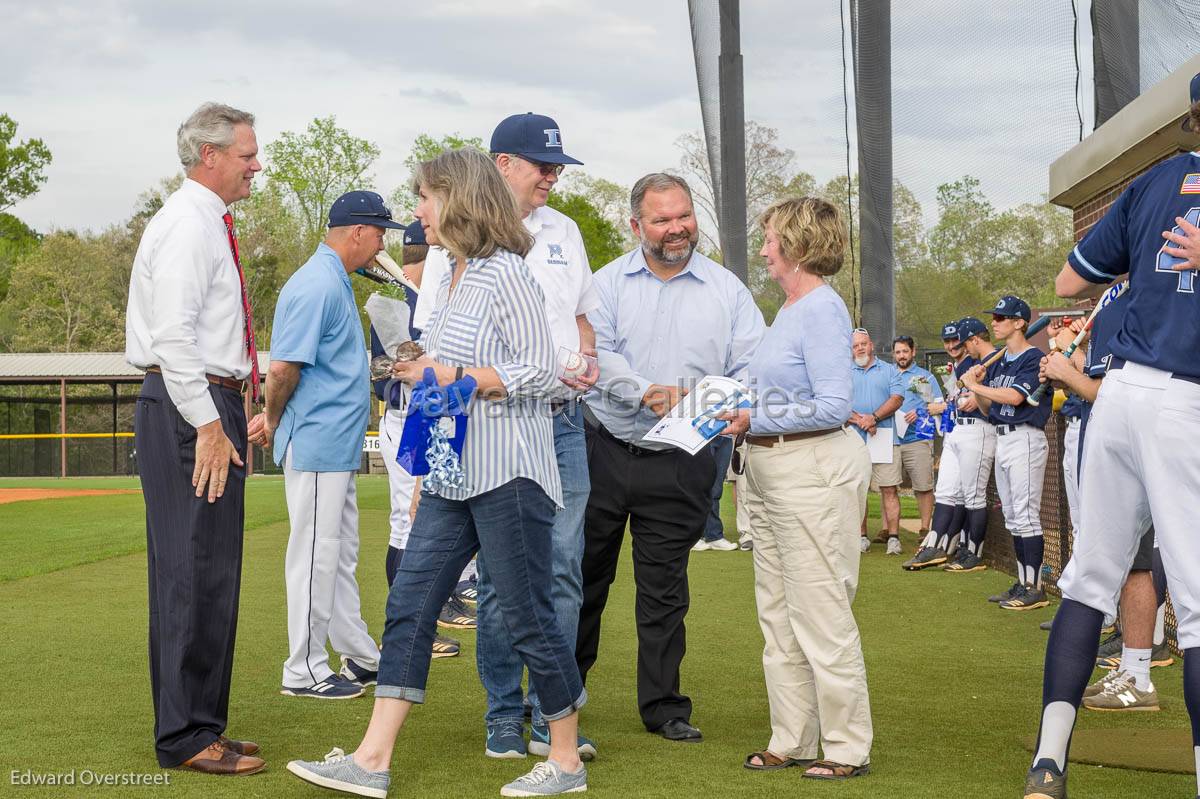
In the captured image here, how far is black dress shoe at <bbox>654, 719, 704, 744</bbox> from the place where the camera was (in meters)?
4.76

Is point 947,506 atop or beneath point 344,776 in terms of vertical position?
atop

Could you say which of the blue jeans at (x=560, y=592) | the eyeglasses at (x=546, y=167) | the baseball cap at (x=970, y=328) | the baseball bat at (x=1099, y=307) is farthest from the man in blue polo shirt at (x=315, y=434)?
the baseball cap at (x=970, y=328)

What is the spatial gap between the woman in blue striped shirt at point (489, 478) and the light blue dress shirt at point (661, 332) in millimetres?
1048

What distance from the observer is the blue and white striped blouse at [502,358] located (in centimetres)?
378

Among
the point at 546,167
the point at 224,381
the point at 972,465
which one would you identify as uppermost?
the point at 546,167

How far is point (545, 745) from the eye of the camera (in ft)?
14.8

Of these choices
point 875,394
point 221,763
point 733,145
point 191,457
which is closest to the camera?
point 221,763

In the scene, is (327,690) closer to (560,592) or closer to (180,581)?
(180,581)

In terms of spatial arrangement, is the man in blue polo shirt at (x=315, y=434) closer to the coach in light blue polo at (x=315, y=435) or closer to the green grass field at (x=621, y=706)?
the coach in light blue polo at (x=315, y=435)

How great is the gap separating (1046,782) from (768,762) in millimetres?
1009

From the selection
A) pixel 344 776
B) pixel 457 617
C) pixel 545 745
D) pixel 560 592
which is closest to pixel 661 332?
pixel 560 592

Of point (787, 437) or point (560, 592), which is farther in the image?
point (560, 592)

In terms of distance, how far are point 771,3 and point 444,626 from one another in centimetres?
968

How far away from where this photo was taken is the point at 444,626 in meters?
7.30
